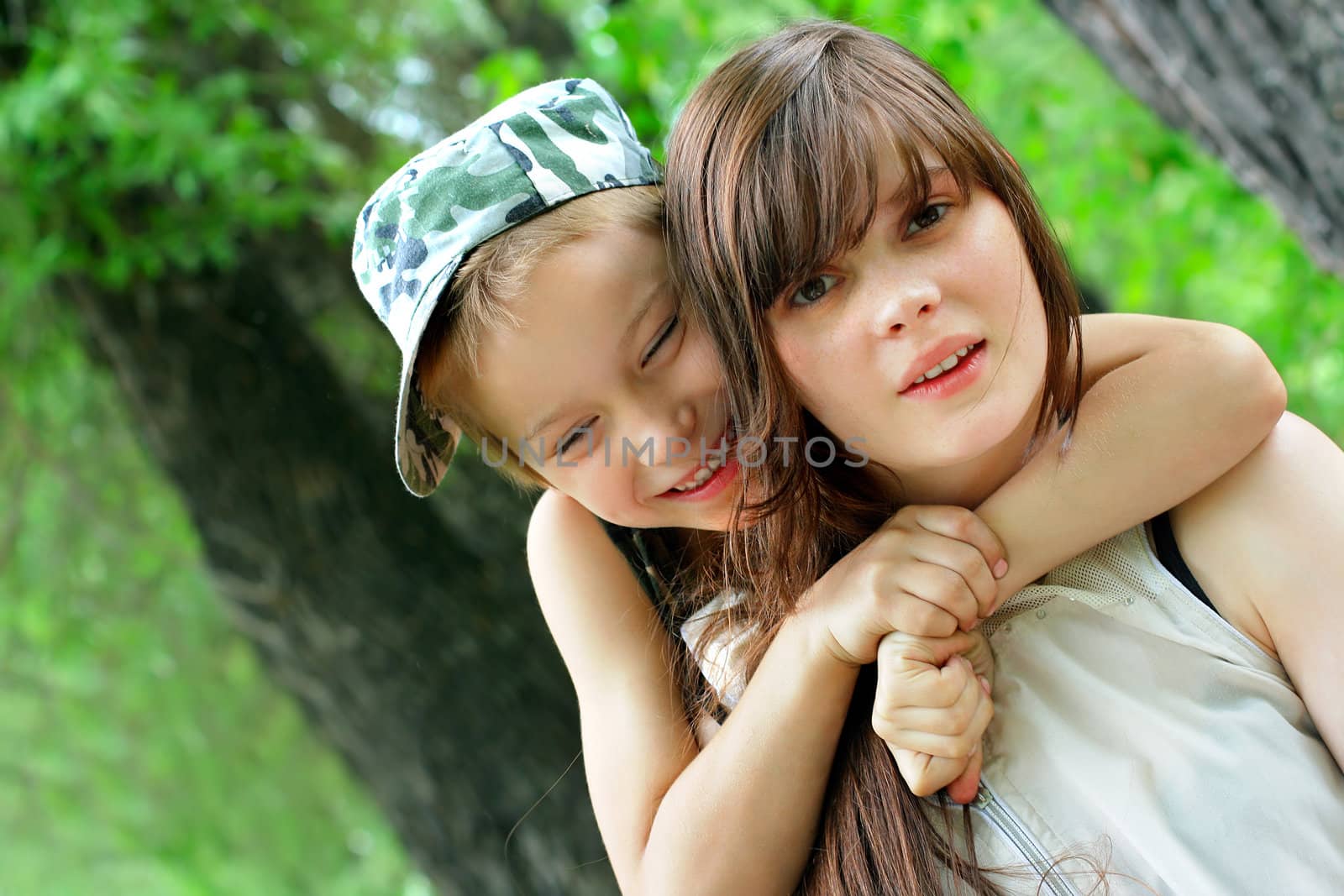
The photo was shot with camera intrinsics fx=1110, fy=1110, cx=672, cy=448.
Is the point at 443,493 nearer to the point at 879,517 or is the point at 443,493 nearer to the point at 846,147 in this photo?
the point at 879,517

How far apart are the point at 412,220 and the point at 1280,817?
98 centimetres

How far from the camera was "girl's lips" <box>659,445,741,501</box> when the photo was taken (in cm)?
116

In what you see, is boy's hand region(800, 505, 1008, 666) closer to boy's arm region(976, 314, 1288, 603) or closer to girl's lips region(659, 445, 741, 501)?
boy's arm region(976, 314, 1288, 603)

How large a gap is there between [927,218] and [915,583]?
325mm

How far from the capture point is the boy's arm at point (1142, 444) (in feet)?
3.21

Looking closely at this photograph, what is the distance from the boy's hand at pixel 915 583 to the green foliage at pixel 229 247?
1.96 ft

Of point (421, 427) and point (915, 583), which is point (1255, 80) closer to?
point (915, 583)

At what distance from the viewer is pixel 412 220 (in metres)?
1.16

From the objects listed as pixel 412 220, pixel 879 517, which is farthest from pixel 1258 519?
pixel 412 220

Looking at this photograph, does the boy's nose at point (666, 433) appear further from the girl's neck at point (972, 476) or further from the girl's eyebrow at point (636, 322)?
the girl's neck at point (972, 476)

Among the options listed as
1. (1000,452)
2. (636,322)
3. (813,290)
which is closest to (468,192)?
(636,322)

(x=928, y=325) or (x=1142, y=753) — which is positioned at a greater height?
(x=928, y=325)

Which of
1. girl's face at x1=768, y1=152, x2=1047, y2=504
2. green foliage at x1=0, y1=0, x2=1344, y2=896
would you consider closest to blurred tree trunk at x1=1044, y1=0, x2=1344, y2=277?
green foliage at x1=0, y1=0, x2=1344, y2=896

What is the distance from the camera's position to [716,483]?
1.16 meters
